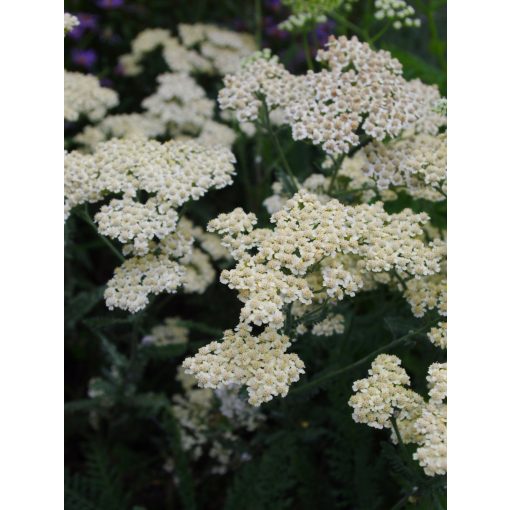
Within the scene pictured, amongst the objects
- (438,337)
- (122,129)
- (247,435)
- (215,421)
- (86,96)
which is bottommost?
(247,435)

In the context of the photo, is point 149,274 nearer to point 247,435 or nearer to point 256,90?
point 256,90

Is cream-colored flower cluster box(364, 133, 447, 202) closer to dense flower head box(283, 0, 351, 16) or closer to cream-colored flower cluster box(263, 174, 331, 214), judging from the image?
cream-colored flower cluster box(263, 174, 331, 214)

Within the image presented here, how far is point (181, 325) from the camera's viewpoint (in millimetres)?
2623

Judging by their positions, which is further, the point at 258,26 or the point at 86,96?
the point at 258,26

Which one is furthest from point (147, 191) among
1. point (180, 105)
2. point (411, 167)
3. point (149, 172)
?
point (180, 105)

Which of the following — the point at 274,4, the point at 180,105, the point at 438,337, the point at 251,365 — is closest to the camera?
the point at 251,365

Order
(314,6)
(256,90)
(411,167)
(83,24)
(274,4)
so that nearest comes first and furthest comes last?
(411,167)
(256,90)
(314,6)
(83,24)
(274,4)

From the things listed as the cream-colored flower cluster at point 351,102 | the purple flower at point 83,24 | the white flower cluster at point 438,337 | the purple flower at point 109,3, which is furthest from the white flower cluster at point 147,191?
the purple flower at point 109,3

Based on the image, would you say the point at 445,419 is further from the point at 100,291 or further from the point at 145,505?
the point at 145,505

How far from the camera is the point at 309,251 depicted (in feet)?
5.90

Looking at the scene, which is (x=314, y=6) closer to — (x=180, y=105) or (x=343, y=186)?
(x=343, y=186)

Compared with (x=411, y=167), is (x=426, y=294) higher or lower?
lower

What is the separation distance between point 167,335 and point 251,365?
1.14 meters

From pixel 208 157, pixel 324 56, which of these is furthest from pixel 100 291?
pixel 324 56
